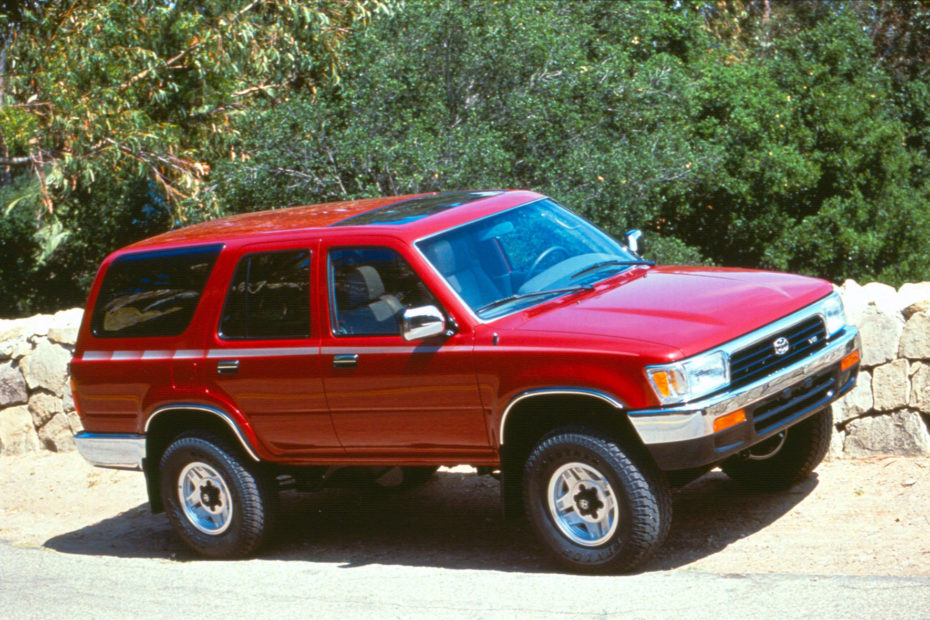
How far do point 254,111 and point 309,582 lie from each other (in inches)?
304

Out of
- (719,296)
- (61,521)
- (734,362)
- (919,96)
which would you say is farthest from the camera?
(919,96)

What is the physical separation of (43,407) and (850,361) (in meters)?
7.35

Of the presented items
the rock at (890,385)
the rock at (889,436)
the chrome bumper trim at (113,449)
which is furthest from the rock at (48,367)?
the rock at (890,385)

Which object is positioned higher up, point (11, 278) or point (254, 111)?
point (254, 111)

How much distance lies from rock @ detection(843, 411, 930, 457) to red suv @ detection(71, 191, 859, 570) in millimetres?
796

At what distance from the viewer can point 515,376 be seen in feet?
20.1

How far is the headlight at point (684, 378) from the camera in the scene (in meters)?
5.70

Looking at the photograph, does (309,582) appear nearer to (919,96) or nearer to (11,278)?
(11,278)

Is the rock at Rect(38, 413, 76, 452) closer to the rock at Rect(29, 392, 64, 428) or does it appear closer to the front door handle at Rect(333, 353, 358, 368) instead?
the rock at Rect(29, 392, 64, 428)

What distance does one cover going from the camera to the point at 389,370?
6586 mm

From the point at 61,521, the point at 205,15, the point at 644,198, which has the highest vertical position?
the point at 205,15

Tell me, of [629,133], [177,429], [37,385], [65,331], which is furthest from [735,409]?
[629,133]

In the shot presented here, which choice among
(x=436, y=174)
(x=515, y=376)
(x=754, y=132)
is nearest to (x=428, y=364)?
(x=515, y=376)

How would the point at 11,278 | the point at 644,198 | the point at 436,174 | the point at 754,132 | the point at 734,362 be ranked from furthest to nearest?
1. the point at 11,278
2. the point at 754,132
3. the point at 644,198
4. the point at 436,174
5. the point at 734,362
